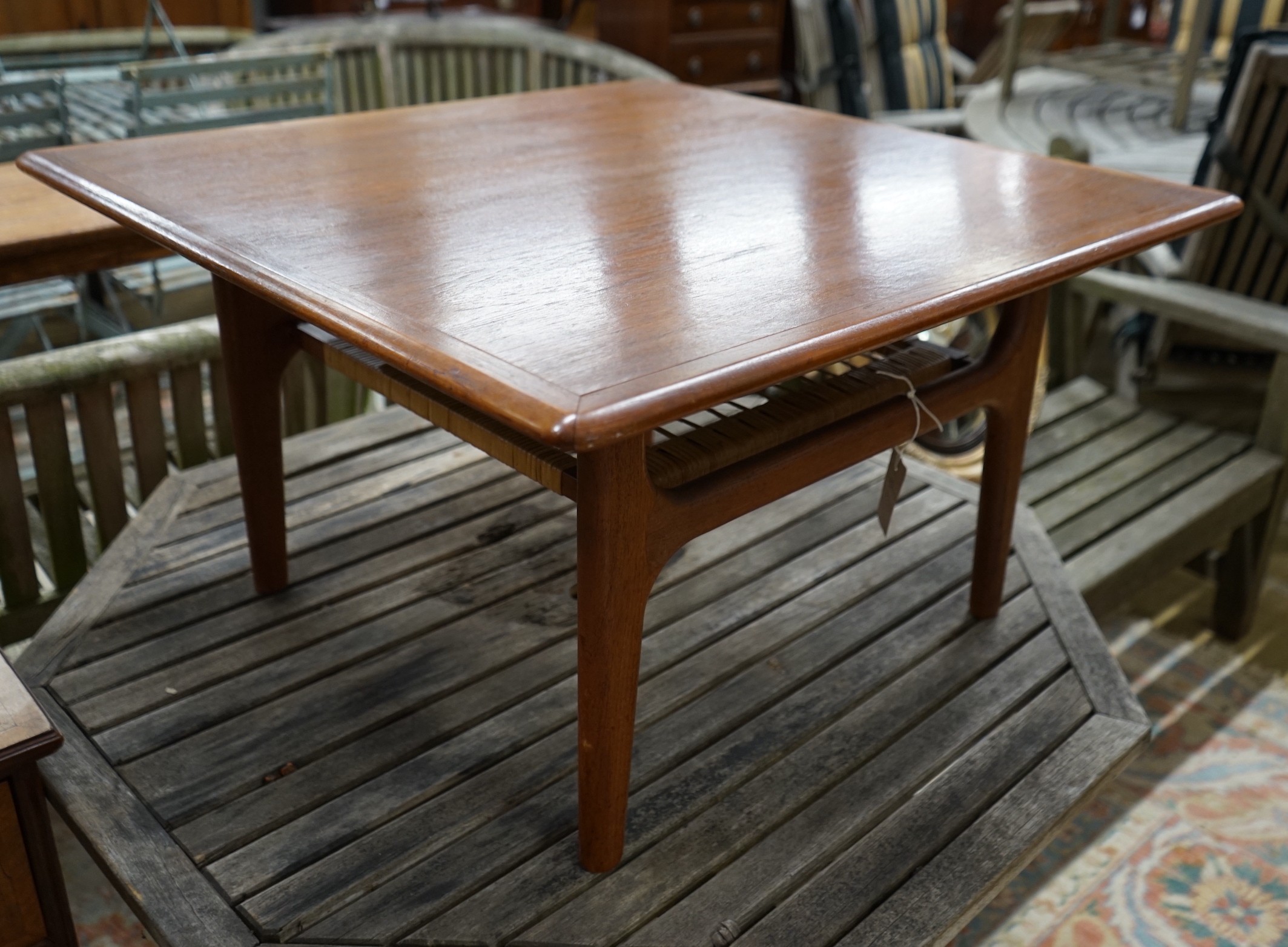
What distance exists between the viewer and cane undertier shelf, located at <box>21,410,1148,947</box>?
123 cm

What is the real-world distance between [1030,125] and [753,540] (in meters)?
1.95

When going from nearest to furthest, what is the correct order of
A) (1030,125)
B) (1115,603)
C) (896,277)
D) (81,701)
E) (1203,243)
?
(896,277) → (81,701) → (1115,603) → (1203,243) → (1030,125)

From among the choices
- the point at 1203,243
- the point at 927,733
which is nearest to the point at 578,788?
the point at 927,733

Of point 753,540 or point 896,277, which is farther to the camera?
point 753,540

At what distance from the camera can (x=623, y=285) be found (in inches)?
45.1

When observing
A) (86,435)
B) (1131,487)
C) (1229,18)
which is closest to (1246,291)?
(1131,487)

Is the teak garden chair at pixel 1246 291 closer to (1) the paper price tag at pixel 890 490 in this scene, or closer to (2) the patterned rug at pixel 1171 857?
(2) the patterned rug at pixel 1171 857

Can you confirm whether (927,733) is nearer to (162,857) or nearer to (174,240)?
(162,857)

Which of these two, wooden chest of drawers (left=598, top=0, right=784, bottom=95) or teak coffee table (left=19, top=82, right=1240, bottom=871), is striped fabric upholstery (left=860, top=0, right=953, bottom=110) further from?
teak coffee table (left=19, top=82, right=1240, bottom=871)

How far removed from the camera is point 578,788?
1.23 m

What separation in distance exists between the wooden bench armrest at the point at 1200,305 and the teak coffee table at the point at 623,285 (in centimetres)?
80

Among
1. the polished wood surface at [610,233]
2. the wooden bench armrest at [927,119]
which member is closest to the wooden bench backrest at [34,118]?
the polished wood surface at [610,233]

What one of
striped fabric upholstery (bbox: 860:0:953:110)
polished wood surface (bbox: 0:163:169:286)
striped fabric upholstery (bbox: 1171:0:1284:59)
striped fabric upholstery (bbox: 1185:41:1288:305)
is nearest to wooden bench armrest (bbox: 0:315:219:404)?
polished wood surface (bbox: 0:163:169:286)

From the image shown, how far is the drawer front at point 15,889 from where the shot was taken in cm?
117
